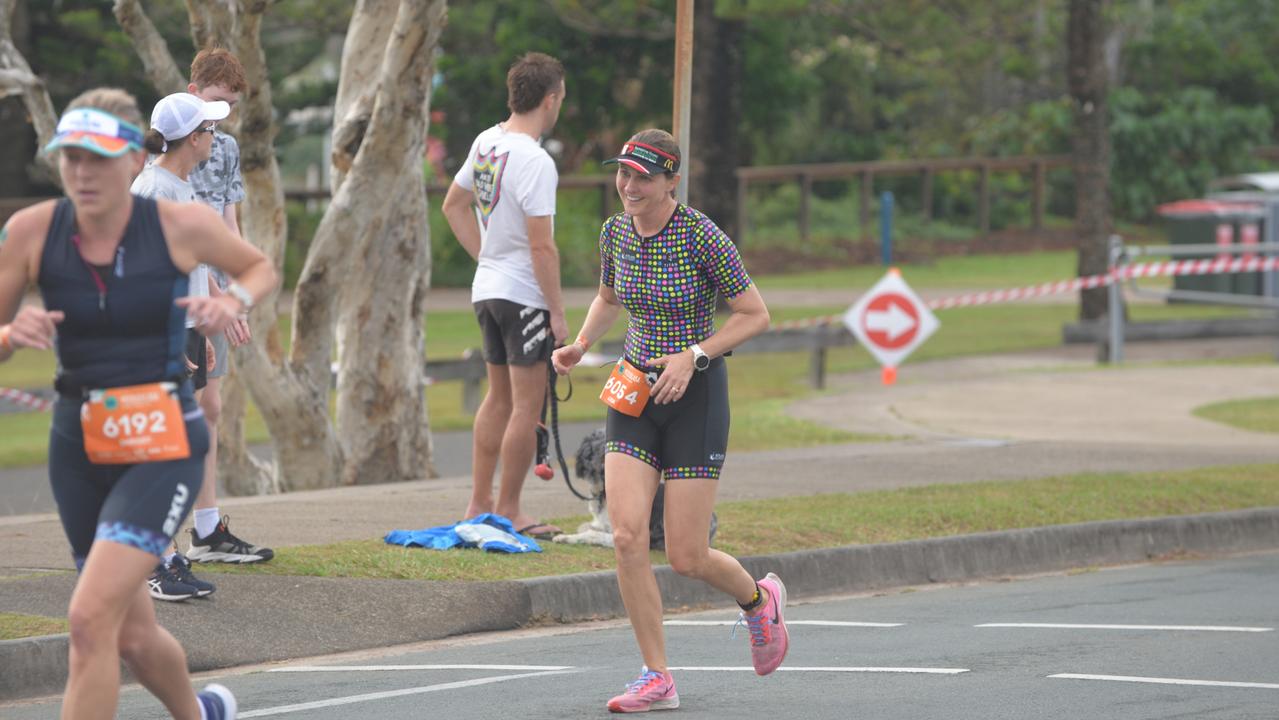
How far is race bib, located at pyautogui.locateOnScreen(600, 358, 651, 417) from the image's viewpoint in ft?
23.9

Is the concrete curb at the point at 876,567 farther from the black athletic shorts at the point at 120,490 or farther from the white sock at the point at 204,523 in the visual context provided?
the black athletic shorts at the point at 120,490

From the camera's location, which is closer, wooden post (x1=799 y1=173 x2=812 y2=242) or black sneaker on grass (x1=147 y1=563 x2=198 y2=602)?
black sneaker on grass (x1=147 y1=563 x2=198 y2=602)

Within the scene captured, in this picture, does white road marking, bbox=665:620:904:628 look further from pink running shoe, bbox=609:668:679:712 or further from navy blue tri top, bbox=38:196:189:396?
navy blue tri top, bbox=38:196:189:396

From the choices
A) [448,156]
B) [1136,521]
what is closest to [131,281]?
[1136,521]

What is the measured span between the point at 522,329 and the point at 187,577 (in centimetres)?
214

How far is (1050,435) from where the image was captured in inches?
661

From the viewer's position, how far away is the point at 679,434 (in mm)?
7316

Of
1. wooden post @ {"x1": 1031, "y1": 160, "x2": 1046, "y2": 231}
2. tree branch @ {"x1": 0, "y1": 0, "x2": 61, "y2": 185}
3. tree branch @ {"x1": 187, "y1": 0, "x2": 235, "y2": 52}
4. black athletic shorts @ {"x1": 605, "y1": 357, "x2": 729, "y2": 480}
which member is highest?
tree branch @ {"x1": 187, "y1": 0, "x2": 235, "y2": 52}

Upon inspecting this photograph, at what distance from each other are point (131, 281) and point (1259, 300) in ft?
67.8

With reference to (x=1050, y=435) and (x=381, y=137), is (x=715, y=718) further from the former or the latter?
(x=1050, y=435)

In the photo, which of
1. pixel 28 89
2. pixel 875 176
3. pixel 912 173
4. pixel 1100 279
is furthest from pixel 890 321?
pixel 875 176

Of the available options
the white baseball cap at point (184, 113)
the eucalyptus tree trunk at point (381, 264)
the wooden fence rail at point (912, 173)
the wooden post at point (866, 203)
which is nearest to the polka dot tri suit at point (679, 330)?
the white baseball cap at point (184, 113)

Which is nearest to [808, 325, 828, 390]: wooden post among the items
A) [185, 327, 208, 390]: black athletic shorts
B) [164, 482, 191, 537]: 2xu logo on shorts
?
[185, 327, 208, 390]: black athletic shorts

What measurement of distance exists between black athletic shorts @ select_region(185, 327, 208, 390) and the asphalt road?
1271mm
